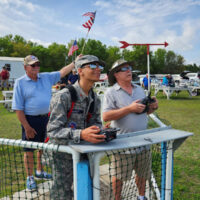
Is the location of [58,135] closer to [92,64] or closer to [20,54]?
[92,64]

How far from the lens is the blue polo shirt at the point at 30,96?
2766 millimetres

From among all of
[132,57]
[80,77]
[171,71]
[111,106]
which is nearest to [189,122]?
[111,106]

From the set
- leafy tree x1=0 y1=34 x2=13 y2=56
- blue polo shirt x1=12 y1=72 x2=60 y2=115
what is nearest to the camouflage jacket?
blue polo shirt x1=12 y1=72 x2=60 y2=115

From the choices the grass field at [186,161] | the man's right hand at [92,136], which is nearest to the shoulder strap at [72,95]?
the man's right hand at [92,136]

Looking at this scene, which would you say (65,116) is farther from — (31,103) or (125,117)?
(31,103)

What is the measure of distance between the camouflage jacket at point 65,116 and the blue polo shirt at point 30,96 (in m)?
1.11

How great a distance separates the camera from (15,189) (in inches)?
122

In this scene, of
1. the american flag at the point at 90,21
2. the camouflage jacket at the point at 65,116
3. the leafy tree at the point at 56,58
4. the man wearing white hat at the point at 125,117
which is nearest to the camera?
the camouflage jacket at the point at 65,116

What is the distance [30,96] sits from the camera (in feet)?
9.17

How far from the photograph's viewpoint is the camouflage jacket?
5.11 feet

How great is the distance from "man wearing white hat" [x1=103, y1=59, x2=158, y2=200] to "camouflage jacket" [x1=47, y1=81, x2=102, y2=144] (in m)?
0.44

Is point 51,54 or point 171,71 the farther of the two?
point 171,71

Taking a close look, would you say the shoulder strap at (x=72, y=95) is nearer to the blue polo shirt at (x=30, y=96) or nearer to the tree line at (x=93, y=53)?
the blue polo shirt at (x=30, y=96)

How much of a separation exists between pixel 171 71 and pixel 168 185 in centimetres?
8387
